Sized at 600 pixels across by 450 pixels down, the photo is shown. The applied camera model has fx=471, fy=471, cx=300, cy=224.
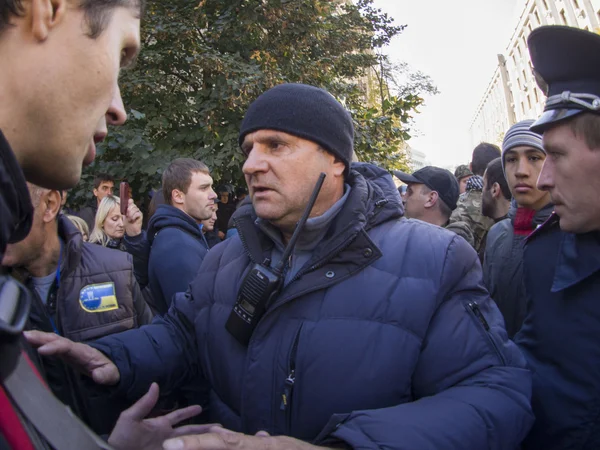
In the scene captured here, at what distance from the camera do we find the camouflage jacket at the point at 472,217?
157 inches

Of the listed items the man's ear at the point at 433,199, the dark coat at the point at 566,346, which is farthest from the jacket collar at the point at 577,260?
the man's ear at the point at 433,199

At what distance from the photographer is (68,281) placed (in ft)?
7.79

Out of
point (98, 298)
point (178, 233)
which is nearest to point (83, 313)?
point (98, 298)

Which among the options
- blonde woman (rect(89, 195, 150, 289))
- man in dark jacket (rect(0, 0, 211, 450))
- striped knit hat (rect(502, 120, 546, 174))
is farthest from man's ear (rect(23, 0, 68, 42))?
blonde woman (rect(89, 195, 150, 289))

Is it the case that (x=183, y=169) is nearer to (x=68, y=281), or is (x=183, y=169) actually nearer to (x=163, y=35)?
(x=68, y=281)

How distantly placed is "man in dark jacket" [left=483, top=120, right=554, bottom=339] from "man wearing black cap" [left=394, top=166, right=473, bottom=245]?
1.15 metres

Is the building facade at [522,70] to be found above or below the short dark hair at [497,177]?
above

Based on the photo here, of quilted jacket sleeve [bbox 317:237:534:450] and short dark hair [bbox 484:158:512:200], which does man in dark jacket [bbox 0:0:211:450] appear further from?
short dark hair [bbox 484:158:512:200]

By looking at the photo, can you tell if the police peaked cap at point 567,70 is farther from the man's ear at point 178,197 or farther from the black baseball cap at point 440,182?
the man's ear at point 178,197

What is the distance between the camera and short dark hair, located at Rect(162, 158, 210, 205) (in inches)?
150

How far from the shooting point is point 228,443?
1078 millimetres

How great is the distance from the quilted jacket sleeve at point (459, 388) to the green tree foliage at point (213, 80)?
241 inches

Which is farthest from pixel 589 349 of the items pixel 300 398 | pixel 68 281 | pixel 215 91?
pixel 215 91

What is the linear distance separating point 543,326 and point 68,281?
214cm
